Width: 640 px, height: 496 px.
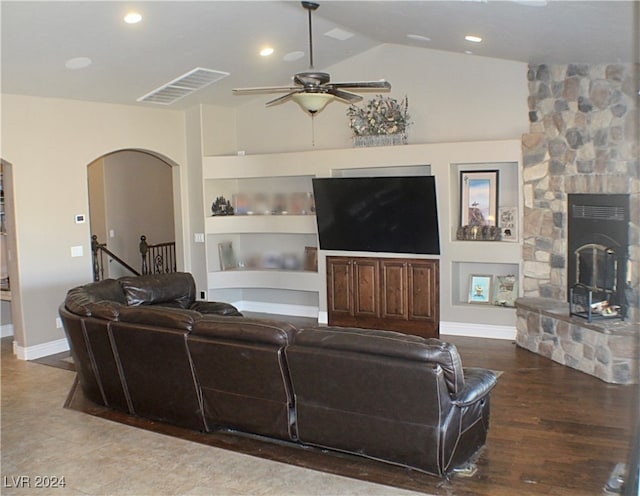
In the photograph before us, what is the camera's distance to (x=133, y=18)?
5.52m

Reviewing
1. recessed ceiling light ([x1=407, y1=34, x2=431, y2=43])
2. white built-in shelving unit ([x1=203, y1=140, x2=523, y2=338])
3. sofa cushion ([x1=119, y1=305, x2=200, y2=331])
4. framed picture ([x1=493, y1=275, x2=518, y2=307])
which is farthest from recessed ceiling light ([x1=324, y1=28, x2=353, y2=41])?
sofa cushion ([x1=119, y1=305, x2=200, y2=331])

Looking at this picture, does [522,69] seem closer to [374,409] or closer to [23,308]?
[374,409]

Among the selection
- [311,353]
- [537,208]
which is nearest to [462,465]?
[311,353]

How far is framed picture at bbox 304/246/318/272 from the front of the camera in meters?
8.93

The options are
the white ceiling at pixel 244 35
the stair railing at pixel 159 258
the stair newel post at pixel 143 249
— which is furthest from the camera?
the stair railing at pixel 159 258

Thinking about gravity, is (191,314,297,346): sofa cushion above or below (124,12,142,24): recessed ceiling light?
below

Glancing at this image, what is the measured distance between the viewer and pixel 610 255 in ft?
20.5

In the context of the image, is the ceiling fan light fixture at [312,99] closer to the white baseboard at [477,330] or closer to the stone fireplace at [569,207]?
the stone fireplace at [569,207]

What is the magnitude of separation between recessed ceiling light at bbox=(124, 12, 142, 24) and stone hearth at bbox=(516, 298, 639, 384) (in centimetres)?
493

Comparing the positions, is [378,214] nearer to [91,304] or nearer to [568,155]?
[568,155]

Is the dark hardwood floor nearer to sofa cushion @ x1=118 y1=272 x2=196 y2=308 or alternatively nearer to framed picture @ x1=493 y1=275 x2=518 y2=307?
sofa cushion @ x1=118 y1=272 x2=196 y2=308

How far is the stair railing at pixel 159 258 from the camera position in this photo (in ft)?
37.4

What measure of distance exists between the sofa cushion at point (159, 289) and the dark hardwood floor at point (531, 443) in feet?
4.32

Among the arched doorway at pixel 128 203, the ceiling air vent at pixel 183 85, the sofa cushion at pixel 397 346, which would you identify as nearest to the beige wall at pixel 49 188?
the ceiling air vent at pixel 183 85
